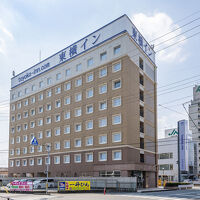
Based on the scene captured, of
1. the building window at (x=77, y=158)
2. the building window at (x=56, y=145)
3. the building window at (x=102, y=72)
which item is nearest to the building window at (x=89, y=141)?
the building window at (x=77, y=158)

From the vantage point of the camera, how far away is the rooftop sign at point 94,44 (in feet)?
167

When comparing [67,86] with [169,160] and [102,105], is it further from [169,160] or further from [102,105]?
[169,160]

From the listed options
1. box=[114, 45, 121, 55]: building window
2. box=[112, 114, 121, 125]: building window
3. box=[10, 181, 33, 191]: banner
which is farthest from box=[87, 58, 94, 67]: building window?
box=[10, 181, 33, 191]: banner

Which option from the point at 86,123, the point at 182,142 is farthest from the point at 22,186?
the point at 182,142

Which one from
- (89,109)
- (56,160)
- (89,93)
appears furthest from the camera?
(56,160)

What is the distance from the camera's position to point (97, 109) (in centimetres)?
5203

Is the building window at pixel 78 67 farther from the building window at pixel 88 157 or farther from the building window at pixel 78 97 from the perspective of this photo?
the building window at pixel 88 157

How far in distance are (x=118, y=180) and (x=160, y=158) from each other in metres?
61.5

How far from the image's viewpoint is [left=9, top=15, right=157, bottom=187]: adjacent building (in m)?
48.1

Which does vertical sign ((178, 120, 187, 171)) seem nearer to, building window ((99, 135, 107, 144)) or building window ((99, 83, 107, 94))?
building window ((99, 83, 107, 94))

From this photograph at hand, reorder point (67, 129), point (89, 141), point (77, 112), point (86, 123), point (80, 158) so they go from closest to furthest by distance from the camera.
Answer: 1. point (89, 141)
2. point (80, 158)
3. point (86, 123)
4. point (77, 112)
5. point (67, 129)

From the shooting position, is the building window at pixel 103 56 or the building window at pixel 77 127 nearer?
the building window at pixel 103 56

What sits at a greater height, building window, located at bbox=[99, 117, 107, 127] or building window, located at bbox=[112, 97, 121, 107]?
building window, located at bbox=[112, 97, 121, 107]

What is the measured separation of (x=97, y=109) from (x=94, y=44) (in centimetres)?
1224
